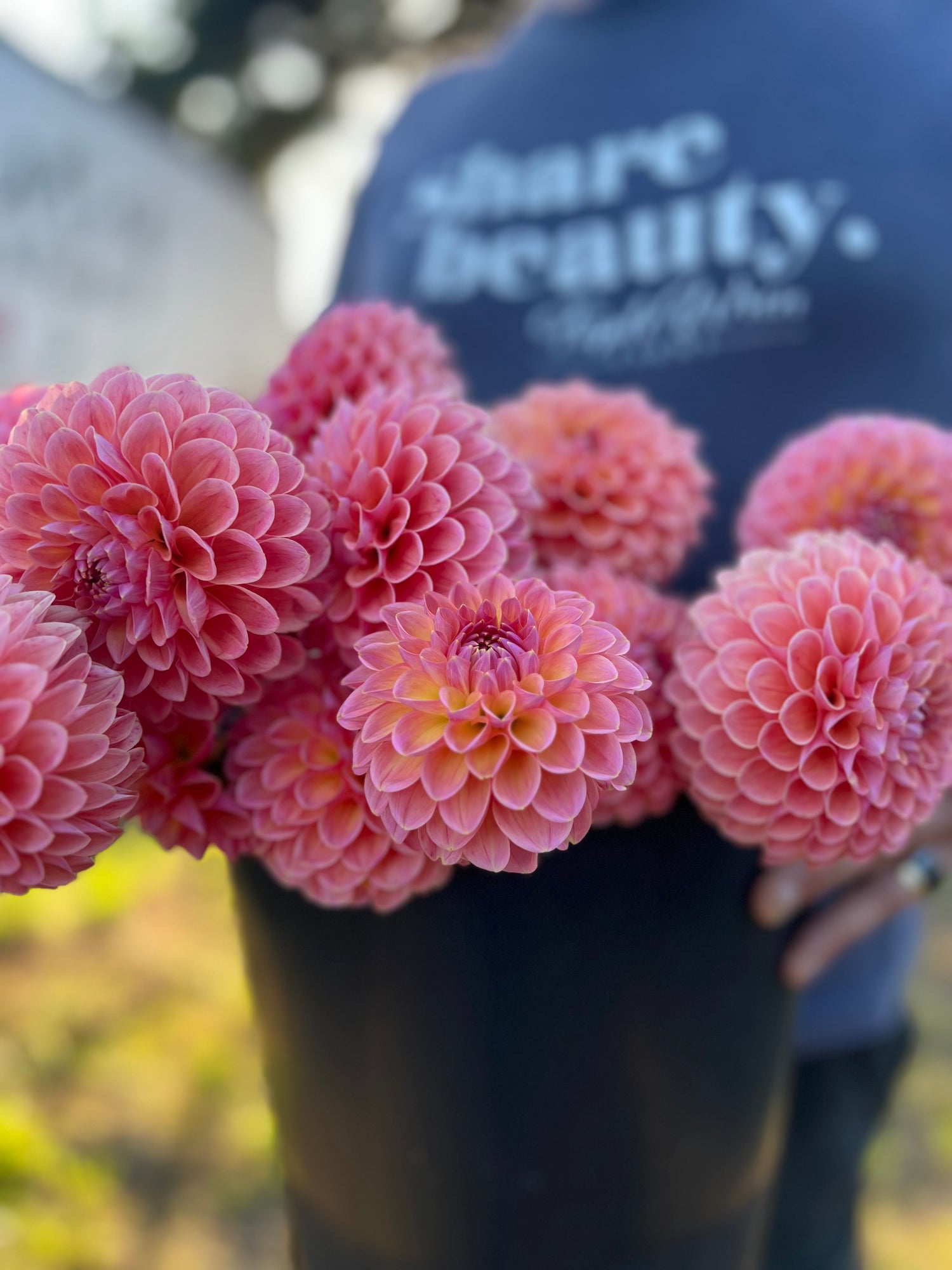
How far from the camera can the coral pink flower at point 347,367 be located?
0.35 m

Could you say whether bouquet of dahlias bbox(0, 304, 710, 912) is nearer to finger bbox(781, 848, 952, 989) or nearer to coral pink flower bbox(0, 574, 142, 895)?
coral pink flower bbox(0, 574, 142, 895)

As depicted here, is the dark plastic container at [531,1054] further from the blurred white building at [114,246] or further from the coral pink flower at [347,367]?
the blurred white building at [114,246]

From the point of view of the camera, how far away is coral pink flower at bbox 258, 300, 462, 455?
35 centimetres

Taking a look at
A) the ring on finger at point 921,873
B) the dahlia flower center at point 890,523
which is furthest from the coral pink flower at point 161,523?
the ring on finger at point 921,873

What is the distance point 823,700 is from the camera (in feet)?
0.91

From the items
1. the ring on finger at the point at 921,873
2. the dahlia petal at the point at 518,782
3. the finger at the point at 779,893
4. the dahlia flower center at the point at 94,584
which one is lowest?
the ring on finger at the point at 921,873

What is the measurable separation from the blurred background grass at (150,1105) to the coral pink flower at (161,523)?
37.2 inches

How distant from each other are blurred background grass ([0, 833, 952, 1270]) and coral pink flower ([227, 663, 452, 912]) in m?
0.89

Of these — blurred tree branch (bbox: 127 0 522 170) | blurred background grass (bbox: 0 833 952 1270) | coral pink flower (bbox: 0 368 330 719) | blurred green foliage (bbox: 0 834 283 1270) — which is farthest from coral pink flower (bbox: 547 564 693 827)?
blurred tree branch (bbox: 127 0 522 170)

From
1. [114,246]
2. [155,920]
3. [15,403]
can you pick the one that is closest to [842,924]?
[15,403]

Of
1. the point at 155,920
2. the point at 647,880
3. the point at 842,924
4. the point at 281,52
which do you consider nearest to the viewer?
the point at 647,880

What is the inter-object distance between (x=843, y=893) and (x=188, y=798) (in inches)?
18.2

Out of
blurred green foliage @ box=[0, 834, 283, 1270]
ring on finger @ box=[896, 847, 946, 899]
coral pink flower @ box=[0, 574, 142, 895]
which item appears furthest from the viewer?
blurred green foliage @ box=[0, 834, 283, 1270]

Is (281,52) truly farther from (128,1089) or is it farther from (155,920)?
(128,1089)
